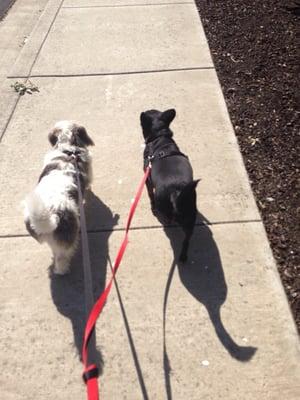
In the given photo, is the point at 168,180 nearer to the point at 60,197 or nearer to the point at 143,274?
the point at 143,274

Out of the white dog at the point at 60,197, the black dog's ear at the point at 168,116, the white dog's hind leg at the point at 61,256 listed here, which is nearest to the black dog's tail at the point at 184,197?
the white dog at the point at 60,197

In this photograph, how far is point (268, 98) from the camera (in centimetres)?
616

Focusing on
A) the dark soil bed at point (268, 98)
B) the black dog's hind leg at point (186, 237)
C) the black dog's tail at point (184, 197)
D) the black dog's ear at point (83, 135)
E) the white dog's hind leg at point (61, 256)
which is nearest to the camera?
the black dog's tail at point (184, 197)

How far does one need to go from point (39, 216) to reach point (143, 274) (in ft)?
3.83

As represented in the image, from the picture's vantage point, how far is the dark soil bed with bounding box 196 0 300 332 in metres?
4.47

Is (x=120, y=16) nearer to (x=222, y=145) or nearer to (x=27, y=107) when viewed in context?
(x=27, y=107)

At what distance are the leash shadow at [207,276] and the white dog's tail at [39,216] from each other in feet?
4.17

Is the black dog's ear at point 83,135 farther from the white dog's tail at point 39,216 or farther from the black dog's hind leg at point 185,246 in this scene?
the black dog's hind leg at point 185,246

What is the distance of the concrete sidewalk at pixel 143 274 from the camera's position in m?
3.42

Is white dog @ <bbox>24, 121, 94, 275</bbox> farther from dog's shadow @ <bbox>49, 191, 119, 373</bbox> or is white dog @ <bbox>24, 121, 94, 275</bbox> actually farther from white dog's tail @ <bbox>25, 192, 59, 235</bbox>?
dog's shadow @ <bbox>49, 191, 119, 373</bbox>

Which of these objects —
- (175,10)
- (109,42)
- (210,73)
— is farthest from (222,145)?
(175,10)

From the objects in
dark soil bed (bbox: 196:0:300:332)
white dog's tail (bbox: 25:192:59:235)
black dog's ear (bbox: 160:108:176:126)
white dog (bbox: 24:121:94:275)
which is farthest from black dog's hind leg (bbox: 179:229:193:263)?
black dog's ear (bbox: 160:108:176:126)

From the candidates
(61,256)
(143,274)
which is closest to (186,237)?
(143,274)

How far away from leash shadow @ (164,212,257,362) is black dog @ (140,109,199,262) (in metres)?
0.14
